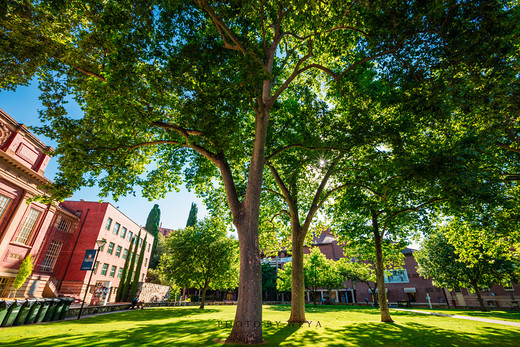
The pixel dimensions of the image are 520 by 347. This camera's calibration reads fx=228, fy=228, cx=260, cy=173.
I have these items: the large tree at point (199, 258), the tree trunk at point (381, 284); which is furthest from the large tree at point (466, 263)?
the large tree at point (199, 258)

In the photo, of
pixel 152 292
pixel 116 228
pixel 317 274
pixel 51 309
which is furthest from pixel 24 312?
pixel 317 274

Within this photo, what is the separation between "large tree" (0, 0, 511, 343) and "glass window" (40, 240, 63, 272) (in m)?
24.3

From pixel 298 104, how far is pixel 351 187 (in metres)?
6.59

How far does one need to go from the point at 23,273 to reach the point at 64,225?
993cm

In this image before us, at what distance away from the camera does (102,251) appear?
31.3 m

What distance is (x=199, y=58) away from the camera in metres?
9.24

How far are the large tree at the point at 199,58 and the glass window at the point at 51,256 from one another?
24292 mm

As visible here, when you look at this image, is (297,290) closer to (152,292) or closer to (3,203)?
(3,203)

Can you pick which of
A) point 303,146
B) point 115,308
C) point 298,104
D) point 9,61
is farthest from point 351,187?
point 115,308

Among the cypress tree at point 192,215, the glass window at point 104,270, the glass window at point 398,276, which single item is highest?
the cypress tree at point 192,215

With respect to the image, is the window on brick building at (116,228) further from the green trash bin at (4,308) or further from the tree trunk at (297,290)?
the tree trunk at (297,290)

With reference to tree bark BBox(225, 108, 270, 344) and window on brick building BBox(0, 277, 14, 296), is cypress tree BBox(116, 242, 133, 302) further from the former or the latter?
tree bark BBox(225, 108, 270, 344)

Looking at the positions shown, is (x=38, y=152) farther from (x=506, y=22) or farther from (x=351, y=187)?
(x=506, y=22)

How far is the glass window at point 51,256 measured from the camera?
26.4 meters
